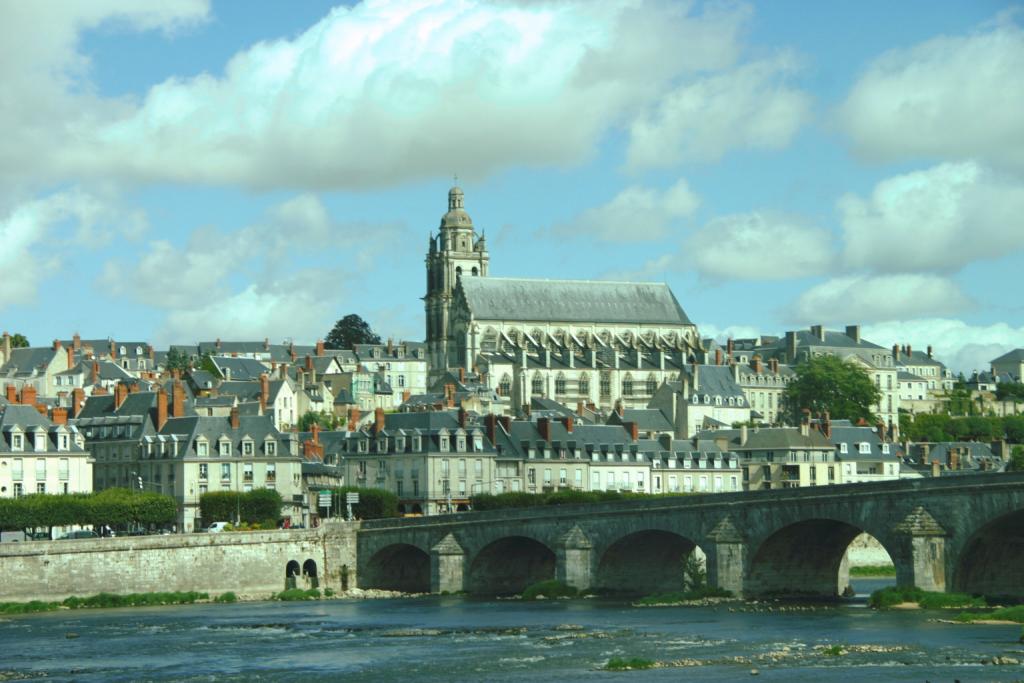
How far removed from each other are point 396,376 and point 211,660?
430 feet

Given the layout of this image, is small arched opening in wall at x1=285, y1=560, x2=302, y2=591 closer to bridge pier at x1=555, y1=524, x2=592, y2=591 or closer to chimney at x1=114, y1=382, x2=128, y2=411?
bridge pier at x1=555, y1=524, x2=592, y2=591

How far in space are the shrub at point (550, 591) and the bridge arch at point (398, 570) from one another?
7.93 m

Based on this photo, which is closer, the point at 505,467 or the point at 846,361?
the point at 505,467

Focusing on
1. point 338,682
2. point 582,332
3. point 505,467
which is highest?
point 582,332

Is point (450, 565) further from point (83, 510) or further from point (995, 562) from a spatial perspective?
point (995, 562)

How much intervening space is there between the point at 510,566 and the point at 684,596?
1295cm

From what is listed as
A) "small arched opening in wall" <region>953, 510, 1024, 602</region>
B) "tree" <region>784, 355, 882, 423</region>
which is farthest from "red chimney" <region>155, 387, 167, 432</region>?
"tree" <region>784, 355, 882, 423</region>

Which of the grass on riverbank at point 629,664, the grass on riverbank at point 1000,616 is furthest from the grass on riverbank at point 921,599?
the grass on riverbank at point 629,664

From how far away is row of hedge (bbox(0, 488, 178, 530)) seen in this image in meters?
90.2

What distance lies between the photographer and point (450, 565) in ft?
293

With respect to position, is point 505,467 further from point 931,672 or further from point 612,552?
point 931,672

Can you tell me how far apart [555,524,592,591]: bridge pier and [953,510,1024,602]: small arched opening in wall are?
1777cm

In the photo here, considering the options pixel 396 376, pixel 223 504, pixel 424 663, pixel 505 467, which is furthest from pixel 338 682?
pixel 396 376

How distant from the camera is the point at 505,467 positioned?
112875 millimetres
